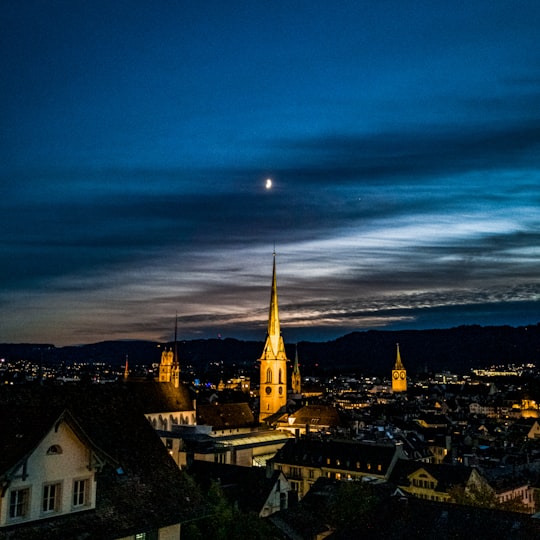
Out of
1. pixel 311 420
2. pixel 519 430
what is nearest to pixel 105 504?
pixel 311 420

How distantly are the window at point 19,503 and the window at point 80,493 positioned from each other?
1.39m

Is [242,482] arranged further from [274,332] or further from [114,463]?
[274,332]

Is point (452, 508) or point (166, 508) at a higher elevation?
point (166, 508)

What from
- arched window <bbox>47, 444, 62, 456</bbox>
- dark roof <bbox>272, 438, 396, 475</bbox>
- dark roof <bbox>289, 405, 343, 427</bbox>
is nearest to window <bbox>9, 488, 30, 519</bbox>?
arched window <bbox>47, 444, 62, 456</bbox>

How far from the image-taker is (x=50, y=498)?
1714 cm

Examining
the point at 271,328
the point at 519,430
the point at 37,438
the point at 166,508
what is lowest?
the point at 519,430

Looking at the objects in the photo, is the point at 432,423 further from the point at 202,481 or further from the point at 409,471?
the point at 202,481

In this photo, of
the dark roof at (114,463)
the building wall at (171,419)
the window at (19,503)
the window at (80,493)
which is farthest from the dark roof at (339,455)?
the window at (19,503)

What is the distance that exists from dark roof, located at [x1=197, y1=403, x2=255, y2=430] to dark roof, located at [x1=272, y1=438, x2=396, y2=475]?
18287 mm

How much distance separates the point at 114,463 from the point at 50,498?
6.36ft

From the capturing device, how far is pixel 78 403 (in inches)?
830

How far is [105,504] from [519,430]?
140491mm

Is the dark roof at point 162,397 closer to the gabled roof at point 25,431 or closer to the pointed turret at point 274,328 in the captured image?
the pointed turret at point 274,328

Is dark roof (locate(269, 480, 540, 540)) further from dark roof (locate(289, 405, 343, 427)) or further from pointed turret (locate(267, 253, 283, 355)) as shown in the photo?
pointed turret (locate(267, 253, 283, 355))
